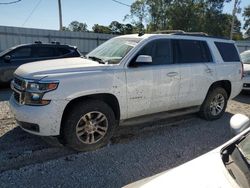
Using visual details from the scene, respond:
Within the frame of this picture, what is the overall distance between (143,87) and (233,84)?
288 cm

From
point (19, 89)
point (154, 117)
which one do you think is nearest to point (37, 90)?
point (19, 89)

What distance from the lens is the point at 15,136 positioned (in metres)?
4.79

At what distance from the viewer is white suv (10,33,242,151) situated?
385 cm

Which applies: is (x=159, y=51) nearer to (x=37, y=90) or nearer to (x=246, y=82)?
(x=37, y=90)

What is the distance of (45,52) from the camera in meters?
9.70

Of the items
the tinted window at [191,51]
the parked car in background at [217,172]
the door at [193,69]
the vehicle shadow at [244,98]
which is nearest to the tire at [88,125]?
the door at [193,69]

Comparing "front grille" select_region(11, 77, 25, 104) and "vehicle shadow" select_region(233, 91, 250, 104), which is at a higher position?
"front grille" select_region(11, 77, 25, 104)

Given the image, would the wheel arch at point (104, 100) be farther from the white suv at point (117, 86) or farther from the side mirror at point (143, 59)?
the side mirror at point (143, 59)

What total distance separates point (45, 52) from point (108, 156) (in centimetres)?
669

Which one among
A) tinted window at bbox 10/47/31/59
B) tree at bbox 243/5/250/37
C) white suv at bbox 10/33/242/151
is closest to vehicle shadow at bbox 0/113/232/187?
white suv at bbox 10/33/242/151

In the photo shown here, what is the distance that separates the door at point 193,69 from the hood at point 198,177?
319 cm

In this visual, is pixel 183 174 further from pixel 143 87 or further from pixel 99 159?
pixel 143 87

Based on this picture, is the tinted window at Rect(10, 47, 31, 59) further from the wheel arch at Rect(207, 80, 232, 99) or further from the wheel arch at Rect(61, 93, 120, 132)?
the wheel arch at Rect(207, 80, 232, 99)

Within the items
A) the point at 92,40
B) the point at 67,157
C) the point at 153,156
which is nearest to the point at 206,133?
the point at 153,156
